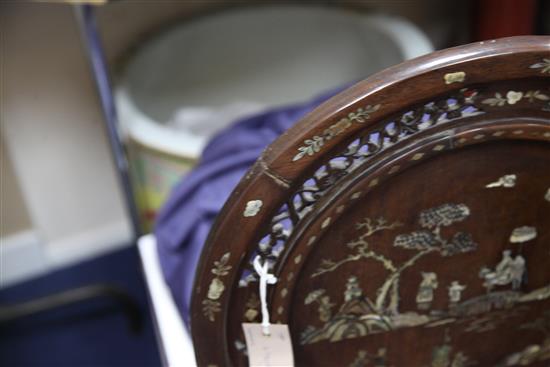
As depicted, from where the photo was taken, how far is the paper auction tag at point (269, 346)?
0.67 metres

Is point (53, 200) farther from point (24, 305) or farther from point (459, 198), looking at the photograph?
point (459, 198)

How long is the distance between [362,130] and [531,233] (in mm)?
240

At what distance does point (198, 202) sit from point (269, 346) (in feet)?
0.90

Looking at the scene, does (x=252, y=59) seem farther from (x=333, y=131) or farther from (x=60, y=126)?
(x=333, y=131)

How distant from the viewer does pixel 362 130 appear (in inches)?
22.1

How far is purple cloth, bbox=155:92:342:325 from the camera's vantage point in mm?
858

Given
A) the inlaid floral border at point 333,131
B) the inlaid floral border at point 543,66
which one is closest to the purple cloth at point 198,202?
the inlaid floral border at point 333,131

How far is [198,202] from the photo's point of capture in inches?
35.1

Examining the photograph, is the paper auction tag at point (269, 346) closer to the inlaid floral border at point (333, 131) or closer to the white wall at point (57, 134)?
the inlaid floral border at point (333, 131)

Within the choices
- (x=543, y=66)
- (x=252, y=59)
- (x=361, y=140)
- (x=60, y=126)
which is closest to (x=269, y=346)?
(x=361, y=140)

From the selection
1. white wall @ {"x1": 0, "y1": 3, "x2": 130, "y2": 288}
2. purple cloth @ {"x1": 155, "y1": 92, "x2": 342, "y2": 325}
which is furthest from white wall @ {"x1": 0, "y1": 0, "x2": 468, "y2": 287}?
purple cloth @ {"x1": 155, "y1": 92, "x2": 342, "y2": 325}

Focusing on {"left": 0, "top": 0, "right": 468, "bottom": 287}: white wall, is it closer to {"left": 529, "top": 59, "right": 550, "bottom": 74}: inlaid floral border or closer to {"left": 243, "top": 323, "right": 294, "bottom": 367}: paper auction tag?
{"left": 243, "top": 323, "right": 294, "bottom": 367}: paper auction tag

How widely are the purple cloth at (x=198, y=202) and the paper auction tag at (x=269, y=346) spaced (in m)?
0.15

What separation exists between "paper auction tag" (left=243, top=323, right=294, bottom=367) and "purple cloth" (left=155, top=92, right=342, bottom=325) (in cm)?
15
